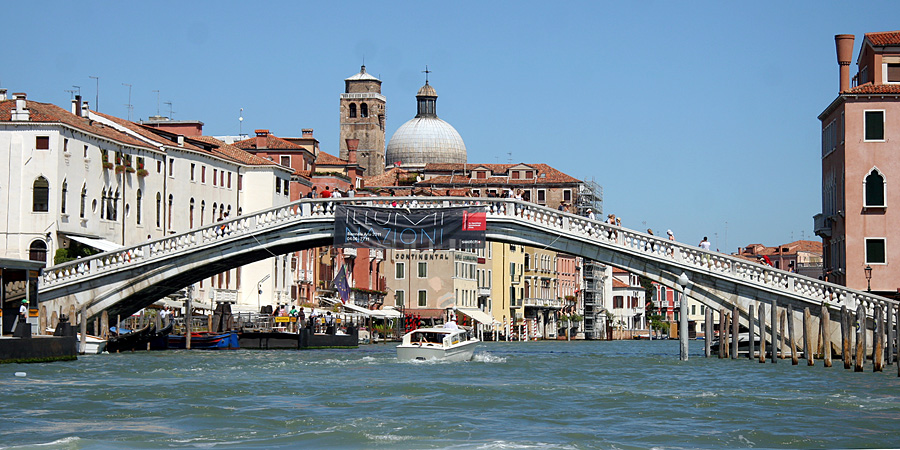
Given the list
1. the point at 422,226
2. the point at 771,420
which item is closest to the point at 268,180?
Answer: the point at 422,226

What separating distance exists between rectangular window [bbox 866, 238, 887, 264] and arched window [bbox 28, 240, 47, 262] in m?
20.7

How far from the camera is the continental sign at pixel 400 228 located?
33531 mm

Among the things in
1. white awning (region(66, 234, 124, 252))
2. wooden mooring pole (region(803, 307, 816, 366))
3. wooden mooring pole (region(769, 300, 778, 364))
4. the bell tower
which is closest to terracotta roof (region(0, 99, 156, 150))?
white awning (region(66, 234, 124, 252))

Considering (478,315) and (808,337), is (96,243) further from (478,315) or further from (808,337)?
(478,315)

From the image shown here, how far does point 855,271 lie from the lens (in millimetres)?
34000

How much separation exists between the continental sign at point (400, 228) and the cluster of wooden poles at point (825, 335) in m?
6.47

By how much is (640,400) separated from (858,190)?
14.9 meters

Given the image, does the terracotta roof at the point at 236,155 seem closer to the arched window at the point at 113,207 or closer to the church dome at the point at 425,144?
the arched window at the point at 113,207

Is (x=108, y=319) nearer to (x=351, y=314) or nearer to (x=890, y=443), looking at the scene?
(x=351, y=314)

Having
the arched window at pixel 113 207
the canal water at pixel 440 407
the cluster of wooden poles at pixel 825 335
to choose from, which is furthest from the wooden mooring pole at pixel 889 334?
the arched window at pixel 113 207

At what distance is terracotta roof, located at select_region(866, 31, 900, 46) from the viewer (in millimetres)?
34812

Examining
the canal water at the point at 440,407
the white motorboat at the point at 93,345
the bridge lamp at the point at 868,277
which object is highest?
the bridge lamp at the point at 868,277

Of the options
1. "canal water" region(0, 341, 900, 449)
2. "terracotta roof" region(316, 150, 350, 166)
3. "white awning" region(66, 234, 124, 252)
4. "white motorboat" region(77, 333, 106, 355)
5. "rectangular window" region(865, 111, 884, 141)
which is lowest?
"canal water" region(0, 341, 900, 449)

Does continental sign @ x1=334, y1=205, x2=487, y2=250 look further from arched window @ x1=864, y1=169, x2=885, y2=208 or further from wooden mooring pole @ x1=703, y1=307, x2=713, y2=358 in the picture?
arched window @ x1=864, y1=169, x2=885, y2=208
